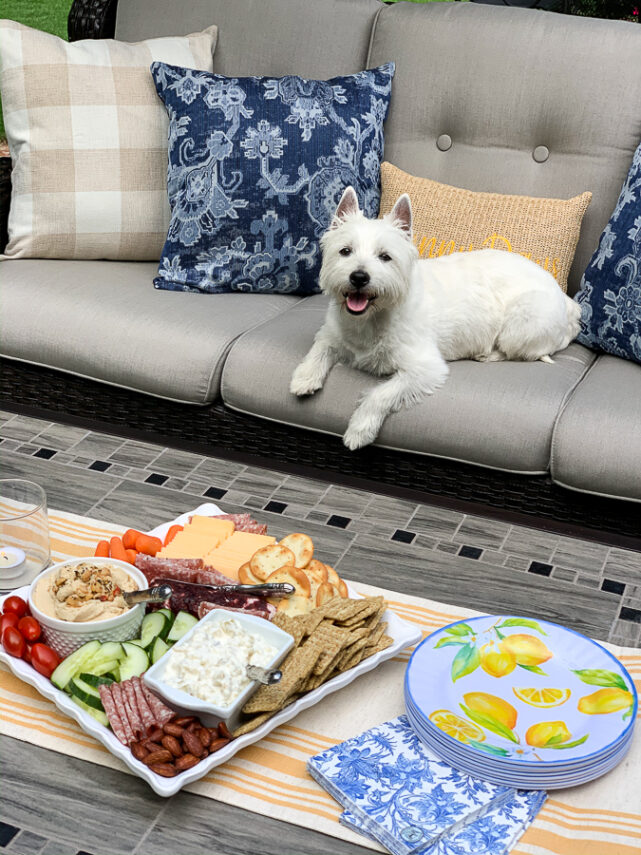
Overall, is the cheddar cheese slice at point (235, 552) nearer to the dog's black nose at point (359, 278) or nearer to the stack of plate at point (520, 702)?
the stack of plate at point (520, 702)

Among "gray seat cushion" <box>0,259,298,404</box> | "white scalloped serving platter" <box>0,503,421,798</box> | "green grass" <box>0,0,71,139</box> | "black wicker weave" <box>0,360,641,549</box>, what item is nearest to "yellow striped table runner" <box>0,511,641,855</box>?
"white scalloped serving platter" <box>0,503,421,798</box>

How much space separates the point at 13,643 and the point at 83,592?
10 centimetres

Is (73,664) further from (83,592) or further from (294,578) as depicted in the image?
(294,578)

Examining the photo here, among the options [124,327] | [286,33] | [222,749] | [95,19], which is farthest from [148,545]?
[95,19]

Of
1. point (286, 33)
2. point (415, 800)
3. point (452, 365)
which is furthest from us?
point (286, 33)

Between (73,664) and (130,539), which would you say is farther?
(130,539)

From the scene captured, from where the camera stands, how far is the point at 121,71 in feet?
8.55

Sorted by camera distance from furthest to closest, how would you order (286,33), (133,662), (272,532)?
(286,33)
(272,532)
(133,662)

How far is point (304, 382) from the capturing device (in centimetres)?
219

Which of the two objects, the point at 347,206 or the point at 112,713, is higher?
the point at 347,206

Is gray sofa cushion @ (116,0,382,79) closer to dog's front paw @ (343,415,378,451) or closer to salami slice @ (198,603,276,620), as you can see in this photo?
dog's front paw @ (343,415,378,451)

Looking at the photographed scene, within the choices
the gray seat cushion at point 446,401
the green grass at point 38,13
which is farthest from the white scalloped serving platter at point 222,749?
the green grass at point 38,13

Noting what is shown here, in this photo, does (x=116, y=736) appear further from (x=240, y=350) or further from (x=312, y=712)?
(x=240, y=350)

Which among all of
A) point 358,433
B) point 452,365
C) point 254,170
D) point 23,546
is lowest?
point 358,433
